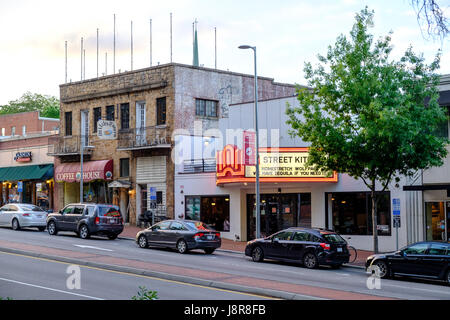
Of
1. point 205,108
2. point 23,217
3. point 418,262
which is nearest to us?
point 418,262

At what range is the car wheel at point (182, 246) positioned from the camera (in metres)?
26.6

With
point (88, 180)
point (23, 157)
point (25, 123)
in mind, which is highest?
point (25, 123)

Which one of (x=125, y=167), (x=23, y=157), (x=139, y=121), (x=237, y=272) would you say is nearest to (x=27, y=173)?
(x=23, y=157)

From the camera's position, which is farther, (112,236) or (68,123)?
(68,123)

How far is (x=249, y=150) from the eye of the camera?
31219 millimetres

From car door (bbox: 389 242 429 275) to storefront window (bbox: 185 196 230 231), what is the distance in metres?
16.0

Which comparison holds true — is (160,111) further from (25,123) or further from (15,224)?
(25,123)

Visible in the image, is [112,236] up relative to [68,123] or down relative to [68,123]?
down

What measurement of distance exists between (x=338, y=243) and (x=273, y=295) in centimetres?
912

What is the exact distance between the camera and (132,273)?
19047mm

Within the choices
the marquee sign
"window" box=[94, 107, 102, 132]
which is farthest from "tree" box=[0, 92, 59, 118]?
the marquee sign

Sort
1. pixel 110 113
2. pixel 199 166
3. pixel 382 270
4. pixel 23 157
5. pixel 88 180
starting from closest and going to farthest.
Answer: pixel 382 270, pixel 199 166, pixel 110 113, pixel 88 180, pixel 23 157

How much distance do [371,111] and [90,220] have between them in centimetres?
1520

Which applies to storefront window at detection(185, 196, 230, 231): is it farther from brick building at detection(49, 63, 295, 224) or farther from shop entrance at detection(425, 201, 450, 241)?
shop entrance at detection(425, 201, 450, 241)
